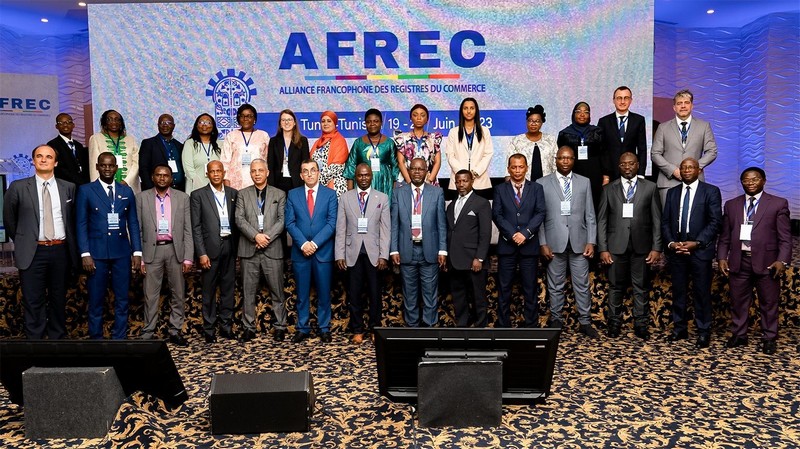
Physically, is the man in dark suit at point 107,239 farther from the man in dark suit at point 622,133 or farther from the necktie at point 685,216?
the necktie at point 685,216

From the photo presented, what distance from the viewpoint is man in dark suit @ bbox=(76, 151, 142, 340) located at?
17.8 feet

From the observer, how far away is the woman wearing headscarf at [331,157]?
6203mm

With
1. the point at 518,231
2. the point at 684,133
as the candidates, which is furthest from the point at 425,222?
the point at 684,133

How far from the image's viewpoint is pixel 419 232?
222 inches

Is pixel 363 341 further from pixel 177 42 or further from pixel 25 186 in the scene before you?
pixel 177 42

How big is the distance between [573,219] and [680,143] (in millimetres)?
1266

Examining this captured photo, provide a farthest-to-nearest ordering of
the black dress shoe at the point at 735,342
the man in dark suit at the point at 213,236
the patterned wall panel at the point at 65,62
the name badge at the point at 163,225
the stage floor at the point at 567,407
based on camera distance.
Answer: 1. the patterned wall panel at the point at 65,62
2. the man in dark suit at the point at 213,236
3. the name badge at the point at 163,225
4. the black dress shoe at the point at 735,342
5. the stage floor at the point at 567,407

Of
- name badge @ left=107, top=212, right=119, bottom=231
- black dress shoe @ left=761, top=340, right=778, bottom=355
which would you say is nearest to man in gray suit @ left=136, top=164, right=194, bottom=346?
name badge @ left=107, top=212, right=119, bottom=231

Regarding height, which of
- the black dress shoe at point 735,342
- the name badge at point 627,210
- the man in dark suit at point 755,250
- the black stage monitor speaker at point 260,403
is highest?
the name badge at point 627,210

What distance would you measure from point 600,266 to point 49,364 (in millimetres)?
4583

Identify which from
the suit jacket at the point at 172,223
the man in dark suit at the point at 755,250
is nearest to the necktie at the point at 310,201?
the suit jacket at the point at 172,223

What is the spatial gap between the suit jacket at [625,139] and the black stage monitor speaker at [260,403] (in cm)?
397

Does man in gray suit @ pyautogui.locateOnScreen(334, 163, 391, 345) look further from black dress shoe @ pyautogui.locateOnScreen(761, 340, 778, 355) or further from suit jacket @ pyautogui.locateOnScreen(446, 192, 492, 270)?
black dress shoe @ pyautogui.locateOnScreen(761, 340, 778, 355)

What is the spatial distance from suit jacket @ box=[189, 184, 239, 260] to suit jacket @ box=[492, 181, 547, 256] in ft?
7.71
